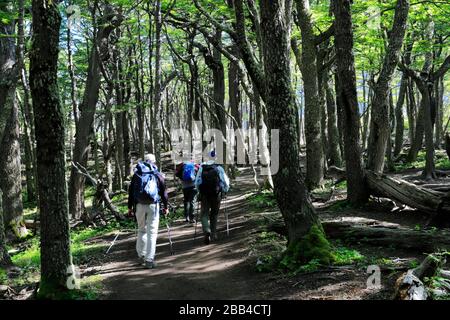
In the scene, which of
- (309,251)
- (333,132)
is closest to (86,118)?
(333,132)

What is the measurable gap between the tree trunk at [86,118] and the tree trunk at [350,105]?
8.90 meters

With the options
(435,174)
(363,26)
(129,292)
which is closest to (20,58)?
(129,292)

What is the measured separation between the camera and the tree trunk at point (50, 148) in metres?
6.34

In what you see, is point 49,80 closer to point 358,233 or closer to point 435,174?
point 358,233

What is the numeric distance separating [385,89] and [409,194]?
298 cm

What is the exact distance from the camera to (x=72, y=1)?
19.1m

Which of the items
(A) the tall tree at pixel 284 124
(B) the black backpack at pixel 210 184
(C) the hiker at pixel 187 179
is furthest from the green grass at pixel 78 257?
(A) the tall tree at pixel 284 124

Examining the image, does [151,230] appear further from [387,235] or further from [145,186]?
[387,235]

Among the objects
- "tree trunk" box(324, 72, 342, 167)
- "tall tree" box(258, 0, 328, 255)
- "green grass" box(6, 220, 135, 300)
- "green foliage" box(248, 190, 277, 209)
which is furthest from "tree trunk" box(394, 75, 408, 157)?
"tall tree" box(258, 0, 328, 255)

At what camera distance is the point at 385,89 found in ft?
37.6

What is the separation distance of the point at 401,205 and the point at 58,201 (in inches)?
304

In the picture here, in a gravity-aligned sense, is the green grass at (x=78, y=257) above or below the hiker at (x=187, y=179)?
below

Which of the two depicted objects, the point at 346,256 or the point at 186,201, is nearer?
the point at 346,256

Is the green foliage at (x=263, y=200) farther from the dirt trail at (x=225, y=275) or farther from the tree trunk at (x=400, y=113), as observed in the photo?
the tree trunk at (x=400, y=113)
